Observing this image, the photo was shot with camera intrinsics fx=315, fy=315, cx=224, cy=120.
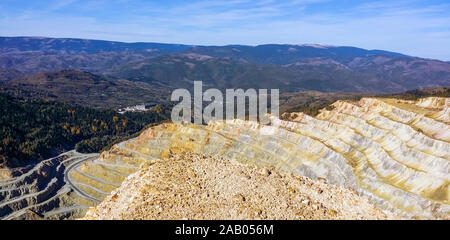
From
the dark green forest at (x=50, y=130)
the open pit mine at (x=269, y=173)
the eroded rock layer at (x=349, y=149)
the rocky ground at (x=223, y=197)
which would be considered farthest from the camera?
the dark green forest at (x=50, y=130)

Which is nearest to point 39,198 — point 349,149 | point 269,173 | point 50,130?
point 50,130

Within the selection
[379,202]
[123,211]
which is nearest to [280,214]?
[123,211]

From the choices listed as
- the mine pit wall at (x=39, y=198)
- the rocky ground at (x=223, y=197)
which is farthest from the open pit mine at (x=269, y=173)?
the mine pit wall at (x=39, y=198)

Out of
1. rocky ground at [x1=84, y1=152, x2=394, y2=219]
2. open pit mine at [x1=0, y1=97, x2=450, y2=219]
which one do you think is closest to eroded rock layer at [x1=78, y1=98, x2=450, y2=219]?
open pit mine at [x1=0, y1=97, x2=450, y2=219]

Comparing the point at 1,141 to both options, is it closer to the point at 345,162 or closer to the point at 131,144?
the point at 131,144

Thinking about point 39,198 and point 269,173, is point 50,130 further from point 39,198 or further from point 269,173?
point 269,173

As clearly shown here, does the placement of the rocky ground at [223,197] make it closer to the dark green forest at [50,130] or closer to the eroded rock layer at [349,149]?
the eroded rock layer at [349,149]
